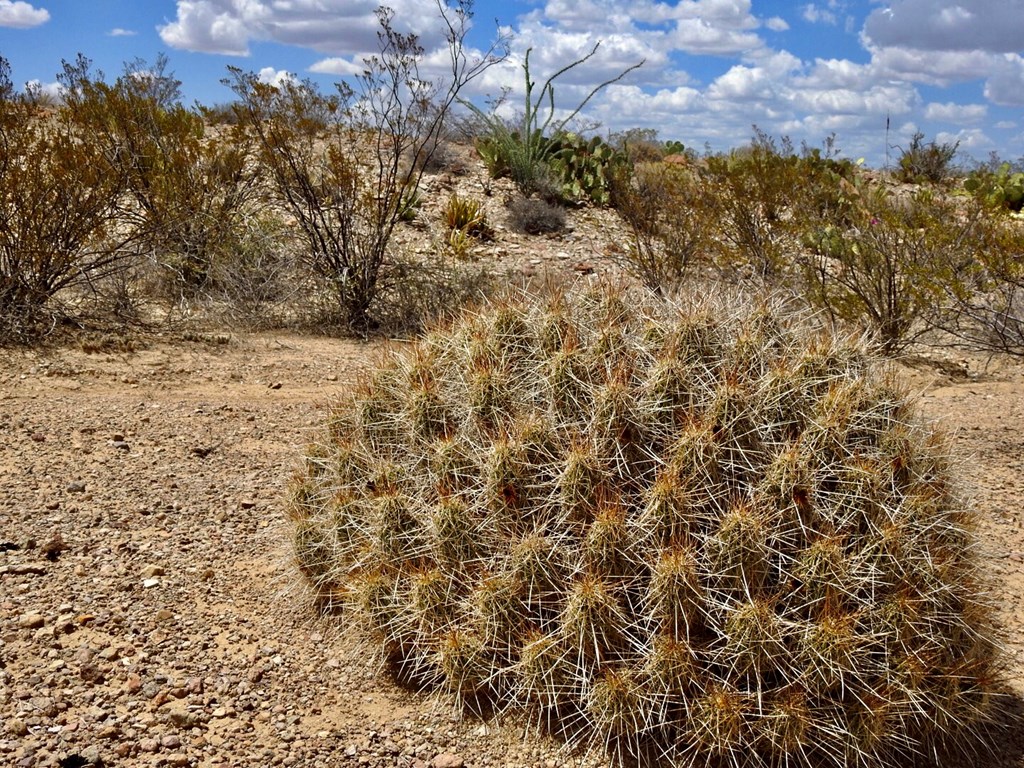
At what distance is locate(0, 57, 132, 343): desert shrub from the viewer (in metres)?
8.15

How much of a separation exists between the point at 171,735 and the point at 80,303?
6.77m

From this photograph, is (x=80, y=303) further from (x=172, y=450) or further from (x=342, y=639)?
(x=342, y=639)

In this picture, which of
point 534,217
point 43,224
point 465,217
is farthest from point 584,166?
point 43,224

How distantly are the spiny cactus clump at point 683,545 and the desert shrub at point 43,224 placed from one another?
600 centimetres

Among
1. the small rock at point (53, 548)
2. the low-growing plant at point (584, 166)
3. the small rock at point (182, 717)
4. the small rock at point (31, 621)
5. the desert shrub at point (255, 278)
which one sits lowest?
the small rock at point (182, 717)

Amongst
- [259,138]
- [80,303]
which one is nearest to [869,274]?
[259,138]

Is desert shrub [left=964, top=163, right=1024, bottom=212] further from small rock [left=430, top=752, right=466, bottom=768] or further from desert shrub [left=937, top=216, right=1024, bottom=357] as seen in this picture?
small rock [left=430, top=752, right=466, bottom=768]

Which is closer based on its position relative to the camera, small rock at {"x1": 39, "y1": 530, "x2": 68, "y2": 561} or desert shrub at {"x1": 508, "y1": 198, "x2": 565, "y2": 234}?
small rock at {"x1": 39, "y1": 530, "x2": 68, "y2": 561}

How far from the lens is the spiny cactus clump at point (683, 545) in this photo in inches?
113

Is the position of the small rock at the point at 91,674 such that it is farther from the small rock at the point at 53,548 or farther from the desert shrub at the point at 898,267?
the desert shrub at the point at 898,267

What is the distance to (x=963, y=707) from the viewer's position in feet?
10.2

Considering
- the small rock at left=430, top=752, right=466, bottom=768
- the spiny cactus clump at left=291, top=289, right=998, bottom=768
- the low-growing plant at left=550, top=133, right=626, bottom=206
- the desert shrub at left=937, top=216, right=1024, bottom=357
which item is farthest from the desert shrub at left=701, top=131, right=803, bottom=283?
the small rock at left=430, top=752, right=466, bottom=768

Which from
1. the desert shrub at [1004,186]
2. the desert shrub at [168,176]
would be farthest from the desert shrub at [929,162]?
the desert shrub at [168,176]

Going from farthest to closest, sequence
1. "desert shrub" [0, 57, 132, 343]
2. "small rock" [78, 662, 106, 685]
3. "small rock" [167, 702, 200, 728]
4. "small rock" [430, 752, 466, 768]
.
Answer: "desert shrub" [0, 57, 132, 343] < "small rock" [78, 662, 106, 685] < "small rock" [167, 702, 200, 728] < "small rock" [430, 752, 466, 768]
